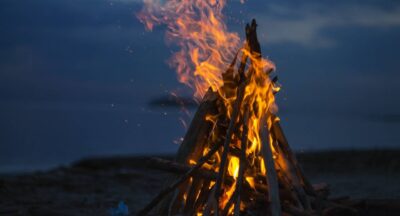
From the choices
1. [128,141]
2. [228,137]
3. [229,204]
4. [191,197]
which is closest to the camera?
[229,204]

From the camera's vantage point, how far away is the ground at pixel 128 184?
919cm

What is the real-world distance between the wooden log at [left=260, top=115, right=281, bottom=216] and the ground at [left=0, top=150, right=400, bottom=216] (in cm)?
118

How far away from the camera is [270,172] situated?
226 inches

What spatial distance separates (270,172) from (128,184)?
23.2 ft

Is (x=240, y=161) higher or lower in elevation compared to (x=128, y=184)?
higher

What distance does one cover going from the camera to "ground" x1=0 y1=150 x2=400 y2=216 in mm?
9188

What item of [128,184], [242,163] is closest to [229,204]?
[242,163]

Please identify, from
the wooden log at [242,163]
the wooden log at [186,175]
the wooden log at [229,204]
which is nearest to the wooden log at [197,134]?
the wooden log at [186,175]

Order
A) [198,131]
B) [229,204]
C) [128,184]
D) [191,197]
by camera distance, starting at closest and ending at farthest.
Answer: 1. [229,204]
2. [191,197]
3. [198,131]
4. [128,184]

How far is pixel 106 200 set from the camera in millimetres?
10258

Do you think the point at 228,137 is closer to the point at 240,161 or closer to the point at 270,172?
the point at 240,161

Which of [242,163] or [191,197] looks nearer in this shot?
[242,163]

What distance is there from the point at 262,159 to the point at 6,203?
5.27 metres

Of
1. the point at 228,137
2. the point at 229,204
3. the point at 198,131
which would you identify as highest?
the point at 198,131
